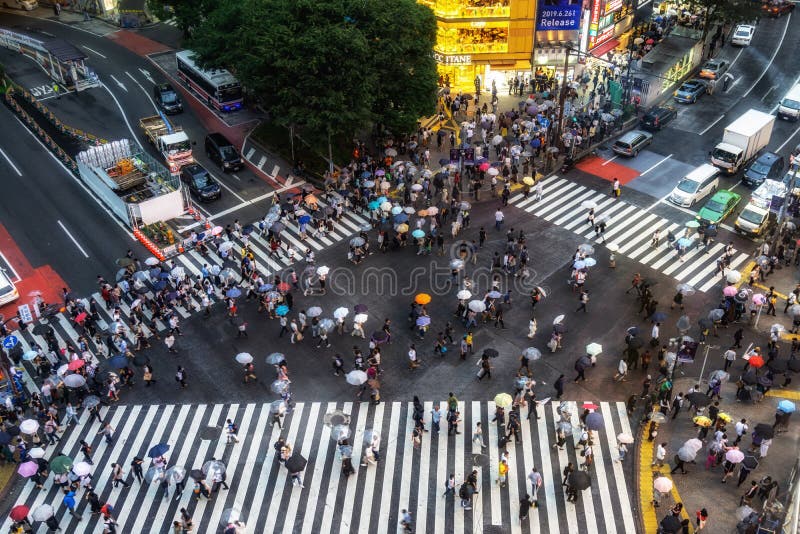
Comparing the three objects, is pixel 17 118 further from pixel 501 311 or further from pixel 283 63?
pixel 501 311

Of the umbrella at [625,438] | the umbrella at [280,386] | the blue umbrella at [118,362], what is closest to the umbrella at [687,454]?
the umbrella at [625,438]

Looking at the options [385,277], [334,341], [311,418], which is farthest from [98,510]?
[385,277]

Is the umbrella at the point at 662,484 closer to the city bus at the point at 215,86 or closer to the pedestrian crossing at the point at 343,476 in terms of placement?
the pedestrian crossing at the point at 343,476

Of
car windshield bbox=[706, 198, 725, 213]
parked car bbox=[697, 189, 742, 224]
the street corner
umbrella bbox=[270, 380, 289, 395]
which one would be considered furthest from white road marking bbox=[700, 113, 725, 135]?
umbrella bbox=[270, 380, 289, 395]

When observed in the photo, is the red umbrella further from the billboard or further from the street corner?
the billboard

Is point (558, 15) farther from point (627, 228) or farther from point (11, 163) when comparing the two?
point (11, 163)

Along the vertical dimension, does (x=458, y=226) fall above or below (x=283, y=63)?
below
